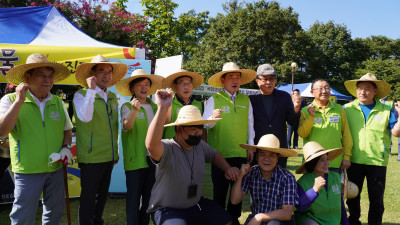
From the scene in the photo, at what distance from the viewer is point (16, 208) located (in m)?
2.63

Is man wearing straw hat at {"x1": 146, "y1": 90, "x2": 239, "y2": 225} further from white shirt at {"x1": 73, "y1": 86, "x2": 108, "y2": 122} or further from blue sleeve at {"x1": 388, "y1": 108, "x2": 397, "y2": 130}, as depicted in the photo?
blue sleeve at {"x1": 388, "y1": 108, "x2": 397, "y2": 130}

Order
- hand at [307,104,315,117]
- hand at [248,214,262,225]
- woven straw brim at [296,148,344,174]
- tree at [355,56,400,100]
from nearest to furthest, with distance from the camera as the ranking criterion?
hand at [248,214,262,225], woven straw brim at [296,148,344,174], hand at [307,104,315,117], tree at [355,56,400,100]

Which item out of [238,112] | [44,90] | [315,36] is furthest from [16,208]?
[315,36]

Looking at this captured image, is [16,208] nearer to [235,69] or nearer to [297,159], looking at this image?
[235,69]

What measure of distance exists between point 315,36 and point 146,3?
1432 inches

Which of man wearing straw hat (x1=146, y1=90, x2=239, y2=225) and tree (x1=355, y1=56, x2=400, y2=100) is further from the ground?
tree (x1=355, y1=56, x2=400, y2=100)

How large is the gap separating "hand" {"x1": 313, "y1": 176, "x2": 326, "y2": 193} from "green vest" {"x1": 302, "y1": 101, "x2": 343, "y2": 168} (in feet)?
2.62

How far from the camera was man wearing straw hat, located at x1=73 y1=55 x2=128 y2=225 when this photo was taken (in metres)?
2.92

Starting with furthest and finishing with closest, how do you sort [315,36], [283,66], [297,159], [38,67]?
[315,36] < [283,66] < [297,159] < [38,67]

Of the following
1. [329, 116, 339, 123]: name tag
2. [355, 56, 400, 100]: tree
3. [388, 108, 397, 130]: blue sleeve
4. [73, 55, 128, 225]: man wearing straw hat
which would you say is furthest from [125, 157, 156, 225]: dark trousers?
[355, 56, 400, 100]: tree

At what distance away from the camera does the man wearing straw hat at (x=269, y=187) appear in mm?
2719

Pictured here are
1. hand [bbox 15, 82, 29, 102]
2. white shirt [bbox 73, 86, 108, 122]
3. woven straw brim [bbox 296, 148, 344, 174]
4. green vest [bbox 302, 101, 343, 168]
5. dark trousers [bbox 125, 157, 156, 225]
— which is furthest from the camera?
green vest [bbox 302, 101, 343, 168]

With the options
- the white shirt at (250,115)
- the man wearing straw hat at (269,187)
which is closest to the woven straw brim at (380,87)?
the white shirt at (250,115)

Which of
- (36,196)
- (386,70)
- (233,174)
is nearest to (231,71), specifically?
(233,174)
